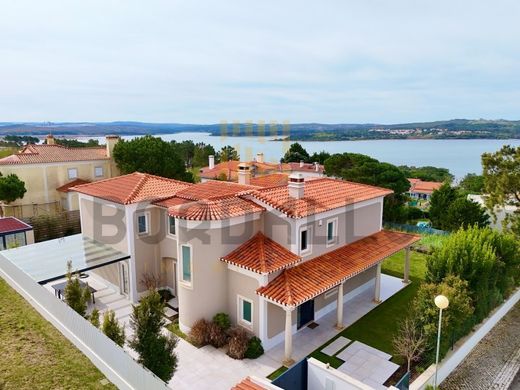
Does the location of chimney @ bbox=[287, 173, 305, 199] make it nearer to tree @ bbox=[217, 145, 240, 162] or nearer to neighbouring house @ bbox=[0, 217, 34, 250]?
neighbouring house @ bbox=[0, 217, 34, 250]

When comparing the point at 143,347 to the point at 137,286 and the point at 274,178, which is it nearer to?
the point at 137,286

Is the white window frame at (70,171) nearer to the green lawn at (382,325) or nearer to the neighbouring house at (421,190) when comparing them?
the green lawn at (382,325)

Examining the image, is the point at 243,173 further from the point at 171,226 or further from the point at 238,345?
the point at 238,345

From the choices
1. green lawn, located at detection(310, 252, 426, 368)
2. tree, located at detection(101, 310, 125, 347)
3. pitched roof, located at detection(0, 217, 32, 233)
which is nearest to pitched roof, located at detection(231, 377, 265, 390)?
tree, located at detection(101, 310, 125, 347)

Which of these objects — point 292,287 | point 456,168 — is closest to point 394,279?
point 292,287

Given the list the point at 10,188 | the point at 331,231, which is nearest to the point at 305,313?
the point at 331,231

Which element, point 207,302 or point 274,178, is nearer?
point 207,302
